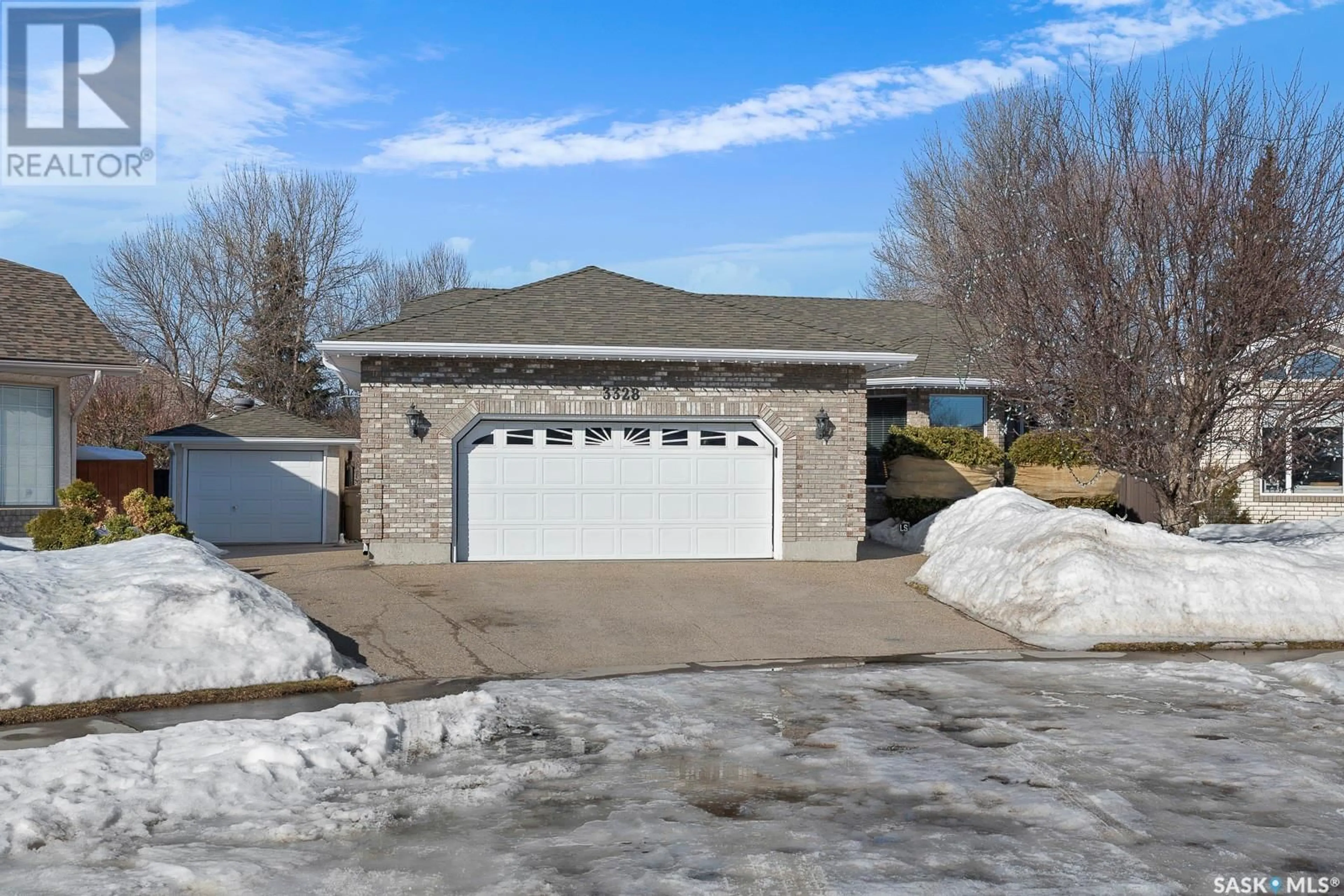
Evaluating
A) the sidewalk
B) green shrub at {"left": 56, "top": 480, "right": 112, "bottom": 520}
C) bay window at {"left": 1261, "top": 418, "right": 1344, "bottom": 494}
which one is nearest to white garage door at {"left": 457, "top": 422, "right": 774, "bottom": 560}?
green shrub at {"left": 56, "top": 480, "right": 112, "bottom": 520}

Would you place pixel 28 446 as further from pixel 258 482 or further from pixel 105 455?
pixel 258 482

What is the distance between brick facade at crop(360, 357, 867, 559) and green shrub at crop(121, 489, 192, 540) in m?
2.68

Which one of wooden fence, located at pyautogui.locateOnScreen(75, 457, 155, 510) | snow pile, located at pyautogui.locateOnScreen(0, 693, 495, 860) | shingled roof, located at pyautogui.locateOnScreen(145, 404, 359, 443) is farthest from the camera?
shingled roof, located at pyautogui.locateOnScreen(145, 404, 359, 443)

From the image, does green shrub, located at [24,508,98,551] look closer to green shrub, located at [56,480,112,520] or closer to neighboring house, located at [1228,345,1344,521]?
green shrub, located at [56,480,112,520]

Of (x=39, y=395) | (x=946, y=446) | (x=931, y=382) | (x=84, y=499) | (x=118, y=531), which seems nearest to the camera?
(x=118, y=531)

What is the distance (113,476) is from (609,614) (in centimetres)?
1363

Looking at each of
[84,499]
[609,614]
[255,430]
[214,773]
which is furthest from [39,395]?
[214,773]

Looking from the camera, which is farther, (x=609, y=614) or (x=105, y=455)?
(x=105, y=455)

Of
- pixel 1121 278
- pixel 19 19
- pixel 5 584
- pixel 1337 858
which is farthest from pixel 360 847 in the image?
pixel 19 19

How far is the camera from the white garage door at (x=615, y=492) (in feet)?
55.0

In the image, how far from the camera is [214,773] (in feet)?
21.7

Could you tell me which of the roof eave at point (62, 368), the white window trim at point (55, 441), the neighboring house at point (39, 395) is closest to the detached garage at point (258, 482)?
the neighboring house at point (39, 395)

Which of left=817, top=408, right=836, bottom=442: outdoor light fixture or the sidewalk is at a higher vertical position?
left=817, top=408, right=836, bottom=442: outdoor light fixture

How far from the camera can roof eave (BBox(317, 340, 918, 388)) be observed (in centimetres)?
1596
